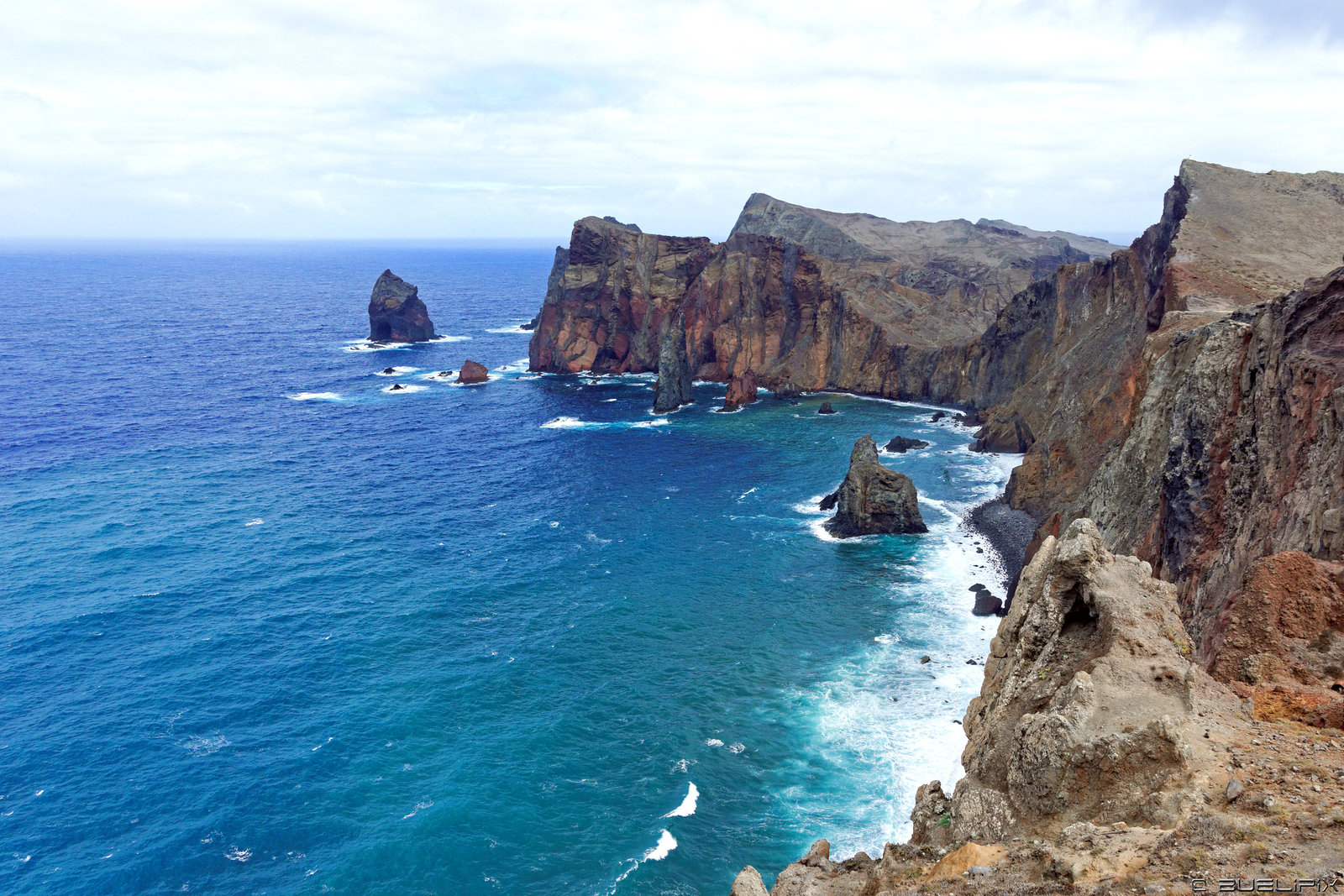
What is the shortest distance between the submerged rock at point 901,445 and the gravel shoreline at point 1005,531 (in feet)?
71.1

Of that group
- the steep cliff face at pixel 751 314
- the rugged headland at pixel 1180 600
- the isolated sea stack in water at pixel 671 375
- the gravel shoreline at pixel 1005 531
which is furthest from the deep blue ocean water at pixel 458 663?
the steep cliff face at pixel 751 314

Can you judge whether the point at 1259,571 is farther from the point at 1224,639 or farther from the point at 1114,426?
the point at 1114,426

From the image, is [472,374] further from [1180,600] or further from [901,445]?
[1180,600]

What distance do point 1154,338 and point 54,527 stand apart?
101877 millimetres

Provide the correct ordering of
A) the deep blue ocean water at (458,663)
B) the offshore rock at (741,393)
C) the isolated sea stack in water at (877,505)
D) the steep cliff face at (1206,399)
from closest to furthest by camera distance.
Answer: the steep cliff face at (1206,399) < the deep blue ocean water at (458,663) < the isolated sea stack in water at (877,505) < the offshore rock at (741,393)

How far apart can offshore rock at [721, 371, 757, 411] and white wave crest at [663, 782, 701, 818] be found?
319ft

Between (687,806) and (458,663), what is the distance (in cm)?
2195

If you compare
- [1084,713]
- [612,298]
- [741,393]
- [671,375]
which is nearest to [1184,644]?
[1084,713]

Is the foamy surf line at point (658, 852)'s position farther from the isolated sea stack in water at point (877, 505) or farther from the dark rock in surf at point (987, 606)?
the isolated sea stack in water at point (877, 505)

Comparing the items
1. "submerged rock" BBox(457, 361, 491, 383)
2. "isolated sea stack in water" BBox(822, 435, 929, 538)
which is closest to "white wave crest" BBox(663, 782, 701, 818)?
"isolated sea stack in water" BBox(822, 435, 929, 538)

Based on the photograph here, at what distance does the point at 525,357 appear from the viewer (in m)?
188

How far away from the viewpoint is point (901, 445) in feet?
366

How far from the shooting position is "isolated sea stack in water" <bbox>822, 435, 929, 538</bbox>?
82.6 meters

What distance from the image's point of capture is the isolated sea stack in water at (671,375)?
13800cm
